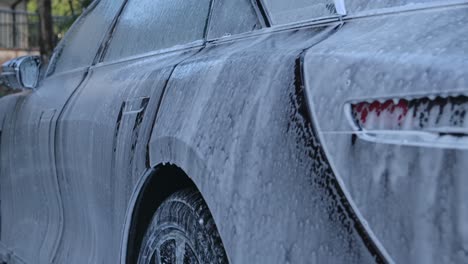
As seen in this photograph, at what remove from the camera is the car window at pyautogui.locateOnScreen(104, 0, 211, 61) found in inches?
110

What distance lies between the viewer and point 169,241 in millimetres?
2275

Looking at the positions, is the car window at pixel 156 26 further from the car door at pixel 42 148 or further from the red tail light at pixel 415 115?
the red tail light at pixel 415 115

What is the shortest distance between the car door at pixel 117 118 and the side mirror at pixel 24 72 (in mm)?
1086

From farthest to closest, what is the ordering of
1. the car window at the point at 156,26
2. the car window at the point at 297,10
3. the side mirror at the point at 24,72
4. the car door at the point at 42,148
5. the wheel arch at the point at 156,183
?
the side mirror at the point at 24,72
the car door at the point at 42,148
the car window at the point at 156,26
the wheel arch at the point at 156,183
the car window at the point at 297,10

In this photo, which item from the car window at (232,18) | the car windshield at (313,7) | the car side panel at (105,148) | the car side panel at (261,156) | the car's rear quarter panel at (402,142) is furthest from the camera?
the car side panel at (105,148)

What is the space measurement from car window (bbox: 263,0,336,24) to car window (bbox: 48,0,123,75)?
5.27 ft

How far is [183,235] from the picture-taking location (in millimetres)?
2166

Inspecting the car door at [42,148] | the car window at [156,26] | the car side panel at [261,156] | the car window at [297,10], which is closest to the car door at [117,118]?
the car window at [156,26]

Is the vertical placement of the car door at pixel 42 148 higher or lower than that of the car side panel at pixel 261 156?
lower

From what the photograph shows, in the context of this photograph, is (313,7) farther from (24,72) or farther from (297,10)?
(24,72)

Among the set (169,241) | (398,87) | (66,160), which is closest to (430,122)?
(398,87)

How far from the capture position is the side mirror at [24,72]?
450 cm

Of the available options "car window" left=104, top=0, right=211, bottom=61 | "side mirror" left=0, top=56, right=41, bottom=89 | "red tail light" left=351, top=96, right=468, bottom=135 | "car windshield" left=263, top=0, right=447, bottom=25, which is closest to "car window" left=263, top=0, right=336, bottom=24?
"car windshield" left=263, top=0, right=447, bottom=25

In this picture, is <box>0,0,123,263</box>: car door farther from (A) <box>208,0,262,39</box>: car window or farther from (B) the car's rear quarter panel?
(B) the car's rear quarter panel
